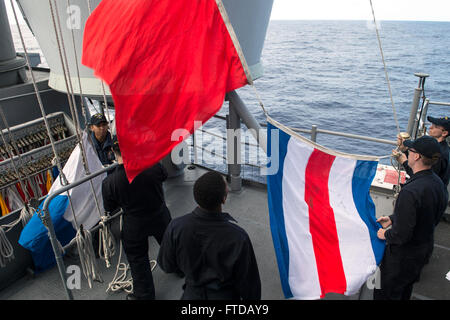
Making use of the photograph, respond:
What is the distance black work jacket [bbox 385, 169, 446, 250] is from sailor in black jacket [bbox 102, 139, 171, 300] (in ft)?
6.89

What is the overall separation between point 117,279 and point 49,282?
0.84m

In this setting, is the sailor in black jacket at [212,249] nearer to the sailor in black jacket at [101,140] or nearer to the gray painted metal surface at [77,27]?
the sailor in black jacket at [101,140]

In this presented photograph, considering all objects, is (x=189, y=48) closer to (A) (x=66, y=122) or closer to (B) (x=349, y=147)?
(A) (x=66, y=122)

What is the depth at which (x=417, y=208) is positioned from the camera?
2709 mm

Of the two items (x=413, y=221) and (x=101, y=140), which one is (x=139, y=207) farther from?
(x=413, y=221)

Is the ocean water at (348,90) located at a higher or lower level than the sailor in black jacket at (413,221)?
lower

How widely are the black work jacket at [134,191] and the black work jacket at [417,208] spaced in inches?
82.9

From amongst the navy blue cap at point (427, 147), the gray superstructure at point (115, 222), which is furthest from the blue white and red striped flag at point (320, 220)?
the gray superstructure at point (115, 222)

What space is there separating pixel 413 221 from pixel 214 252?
162 centimetres

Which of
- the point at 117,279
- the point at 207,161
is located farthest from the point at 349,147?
the point at 117,279

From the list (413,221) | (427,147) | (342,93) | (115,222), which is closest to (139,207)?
(115,222)

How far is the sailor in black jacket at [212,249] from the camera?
221cm

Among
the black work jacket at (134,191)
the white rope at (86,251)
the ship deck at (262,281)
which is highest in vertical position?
the black work jacket at (134,191)

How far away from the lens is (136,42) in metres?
2.48
